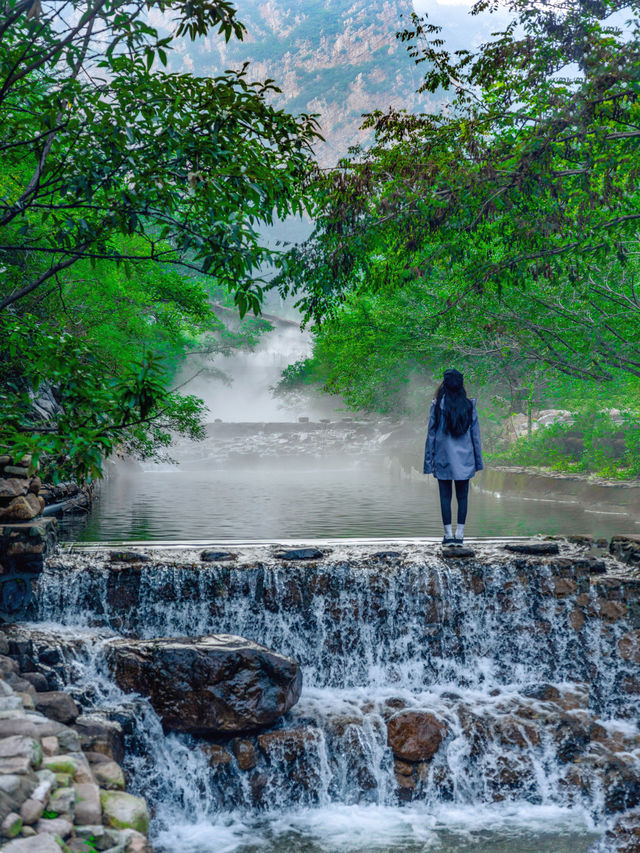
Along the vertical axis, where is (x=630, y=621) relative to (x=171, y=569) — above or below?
below

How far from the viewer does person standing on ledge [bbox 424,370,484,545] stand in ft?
28.8

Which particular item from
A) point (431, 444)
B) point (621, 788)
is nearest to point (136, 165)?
point (431, 444)

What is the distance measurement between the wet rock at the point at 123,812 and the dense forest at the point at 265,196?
7.33 feet

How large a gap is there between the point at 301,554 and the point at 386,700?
239cm

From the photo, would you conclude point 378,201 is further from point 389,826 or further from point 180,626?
point 389,826

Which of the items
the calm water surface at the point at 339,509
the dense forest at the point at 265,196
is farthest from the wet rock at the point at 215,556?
the calm water surface at the point at 339,509

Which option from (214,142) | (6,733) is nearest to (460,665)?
(6,733)

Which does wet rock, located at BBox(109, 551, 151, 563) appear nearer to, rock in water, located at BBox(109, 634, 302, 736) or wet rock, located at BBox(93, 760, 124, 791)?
rock in water, located at BBox(109, 634, 302, 736)

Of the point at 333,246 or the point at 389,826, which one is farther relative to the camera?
the point at 333,246

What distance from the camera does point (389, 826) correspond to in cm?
669

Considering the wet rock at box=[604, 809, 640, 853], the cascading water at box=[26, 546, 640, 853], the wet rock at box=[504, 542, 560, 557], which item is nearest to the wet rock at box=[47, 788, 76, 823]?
the cascading water at box=[26, 546, 640, 853]

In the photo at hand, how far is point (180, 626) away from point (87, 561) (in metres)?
1.69

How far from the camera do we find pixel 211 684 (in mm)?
7137

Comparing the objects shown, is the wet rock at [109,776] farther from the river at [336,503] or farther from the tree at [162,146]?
the river at [336,503]
